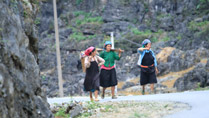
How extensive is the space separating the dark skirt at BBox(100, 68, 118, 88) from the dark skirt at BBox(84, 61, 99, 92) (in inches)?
30.0

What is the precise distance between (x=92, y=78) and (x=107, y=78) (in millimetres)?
901

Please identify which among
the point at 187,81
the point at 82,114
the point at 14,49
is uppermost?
the point at 14,49

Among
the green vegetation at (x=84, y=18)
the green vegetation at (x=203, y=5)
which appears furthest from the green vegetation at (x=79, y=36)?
the green vegetation at (x=203, y=5)

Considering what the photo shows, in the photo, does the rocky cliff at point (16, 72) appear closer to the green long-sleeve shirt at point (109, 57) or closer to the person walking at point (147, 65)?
the green long-sleeve shirt at point (109, 57)

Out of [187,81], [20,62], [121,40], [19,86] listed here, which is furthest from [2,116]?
[121,40]

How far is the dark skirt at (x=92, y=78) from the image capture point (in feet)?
36.1

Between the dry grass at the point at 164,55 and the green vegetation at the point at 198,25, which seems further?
the green vegetation at the point at 198,25

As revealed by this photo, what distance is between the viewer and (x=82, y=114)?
24.6ft

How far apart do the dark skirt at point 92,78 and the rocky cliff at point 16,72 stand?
4.62 metres

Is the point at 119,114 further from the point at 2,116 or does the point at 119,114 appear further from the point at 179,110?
the point at 2,116

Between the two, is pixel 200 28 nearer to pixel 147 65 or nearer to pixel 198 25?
pixel 198 25

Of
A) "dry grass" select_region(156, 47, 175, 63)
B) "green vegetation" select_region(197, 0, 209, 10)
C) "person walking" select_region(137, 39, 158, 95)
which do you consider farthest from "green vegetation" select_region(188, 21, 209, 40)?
"person walking" select_region(137, 39, 158, 95)

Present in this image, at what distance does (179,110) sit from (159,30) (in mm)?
35596

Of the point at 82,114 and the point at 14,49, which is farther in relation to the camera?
the point at 82,114
